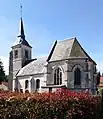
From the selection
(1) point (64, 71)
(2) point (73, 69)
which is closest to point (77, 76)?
(2) point (73, 69)

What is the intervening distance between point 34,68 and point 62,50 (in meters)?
8.68

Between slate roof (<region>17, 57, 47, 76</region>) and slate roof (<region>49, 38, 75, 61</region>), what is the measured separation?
413 centimetres

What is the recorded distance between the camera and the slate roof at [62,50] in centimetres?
3861

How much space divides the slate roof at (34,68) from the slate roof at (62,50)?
162 inches

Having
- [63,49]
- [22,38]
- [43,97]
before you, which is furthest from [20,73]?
[43,97]

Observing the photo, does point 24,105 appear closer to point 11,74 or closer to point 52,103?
point 52,103

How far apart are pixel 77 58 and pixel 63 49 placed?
3758 mm

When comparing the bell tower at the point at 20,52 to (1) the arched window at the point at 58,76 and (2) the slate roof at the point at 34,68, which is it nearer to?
(2) the slate roof at the point at 34,68

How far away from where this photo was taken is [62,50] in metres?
40.0

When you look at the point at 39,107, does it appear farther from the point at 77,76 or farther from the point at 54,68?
the point at 54,68

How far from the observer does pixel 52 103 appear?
28.6ft

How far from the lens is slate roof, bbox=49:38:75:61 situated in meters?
38.6

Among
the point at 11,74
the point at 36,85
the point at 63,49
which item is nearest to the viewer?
the point at 63,49

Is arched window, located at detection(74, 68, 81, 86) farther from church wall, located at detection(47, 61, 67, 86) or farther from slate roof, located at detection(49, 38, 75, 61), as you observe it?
slate roof, located at detection(49, 38, 75, 61)
